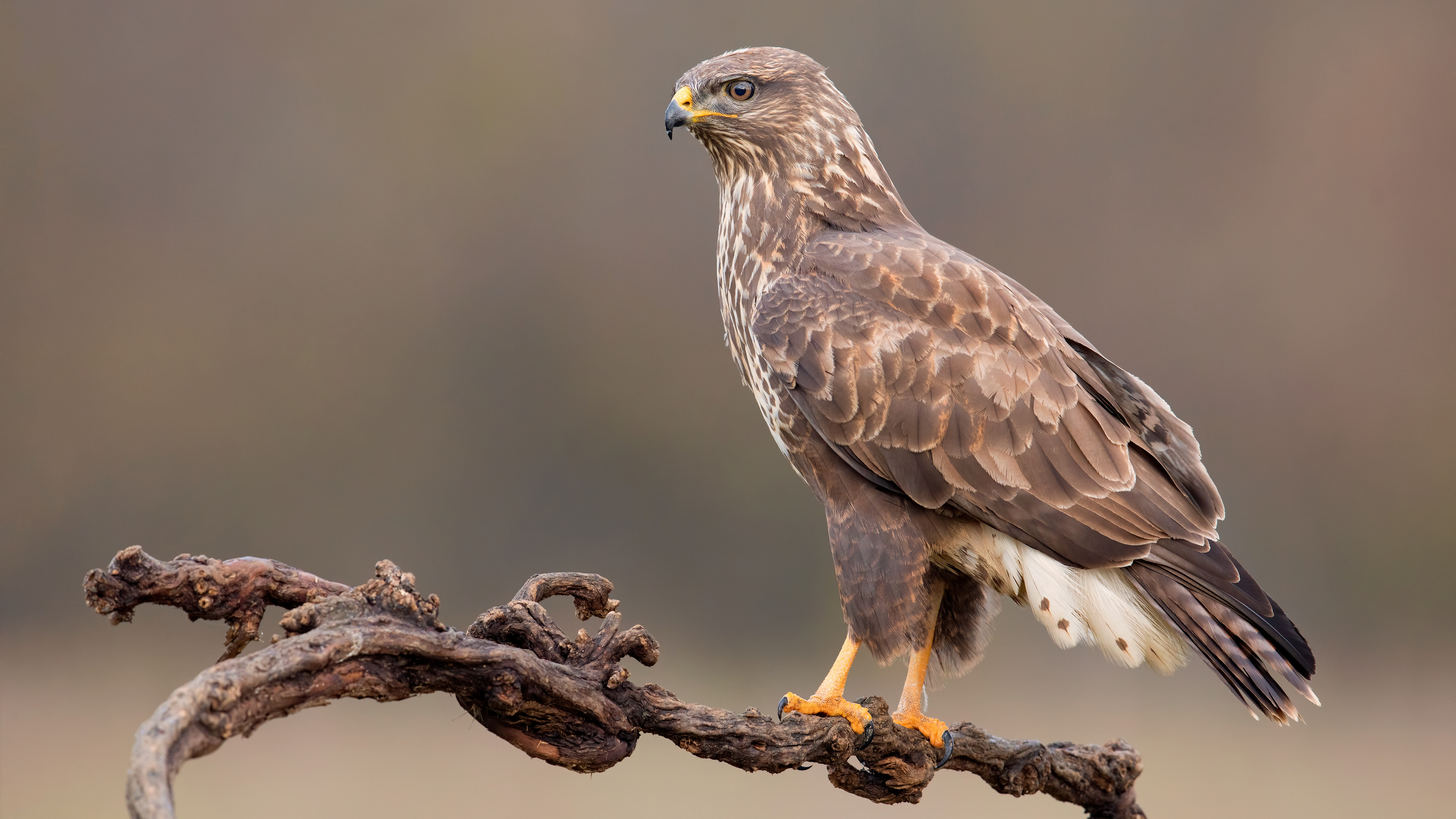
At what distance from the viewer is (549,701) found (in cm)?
157

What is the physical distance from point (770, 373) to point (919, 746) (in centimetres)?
77

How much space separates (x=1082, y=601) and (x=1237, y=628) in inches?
10.5

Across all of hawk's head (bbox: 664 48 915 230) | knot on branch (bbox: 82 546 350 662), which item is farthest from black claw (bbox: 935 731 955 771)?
knot on branch (bbox: 82 546 350 662)

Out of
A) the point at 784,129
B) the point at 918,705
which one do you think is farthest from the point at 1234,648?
the point at 784,129

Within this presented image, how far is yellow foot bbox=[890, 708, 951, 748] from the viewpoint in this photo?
212 cm

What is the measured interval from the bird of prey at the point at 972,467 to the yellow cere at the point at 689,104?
0.27 m

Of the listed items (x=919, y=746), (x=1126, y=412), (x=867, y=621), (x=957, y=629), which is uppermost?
(x=1126, y=412)

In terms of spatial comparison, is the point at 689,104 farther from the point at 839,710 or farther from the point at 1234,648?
the point at 1234,648

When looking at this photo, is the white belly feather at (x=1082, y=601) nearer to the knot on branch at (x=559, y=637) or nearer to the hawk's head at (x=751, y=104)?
the knot on branch at (x=559, y=637)

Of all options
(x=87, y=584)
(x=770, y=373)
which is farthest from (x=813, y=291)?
(x=87, y=584)

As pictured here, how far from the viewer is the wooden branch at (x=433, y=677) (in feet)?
3.97

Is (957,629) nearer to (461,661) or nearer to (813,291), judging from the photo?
(813,291)

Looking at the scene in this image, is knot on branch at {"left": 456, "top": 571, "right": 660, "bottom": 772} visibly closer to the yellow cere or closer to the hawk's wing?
the hawk's wing

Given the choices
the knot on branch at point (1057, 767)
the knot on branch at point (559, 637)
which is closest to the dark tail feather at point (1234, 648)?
the knot on branch at point (1057, 767)
